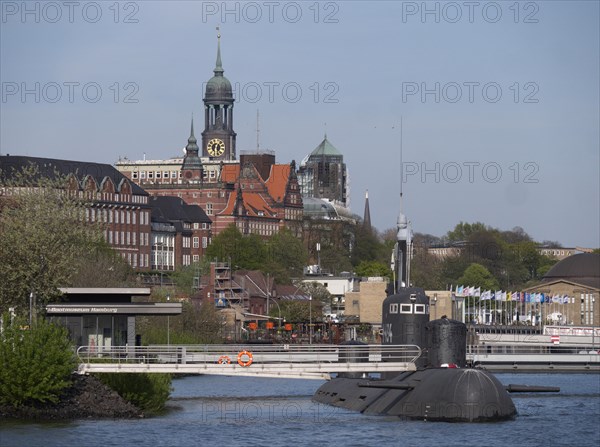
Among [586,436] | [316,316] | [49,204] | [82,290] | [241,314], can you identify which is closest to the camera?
A: [586,436]

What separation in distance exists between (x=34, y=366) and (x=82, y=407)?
3.10m

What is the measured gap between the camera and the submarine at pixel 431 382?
196 ft

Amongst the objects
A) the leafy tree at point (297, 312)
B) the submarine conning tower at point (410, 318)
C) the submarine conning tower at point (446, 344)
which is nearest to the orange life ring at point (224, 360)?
the submarine conning tower at point (410, 318)

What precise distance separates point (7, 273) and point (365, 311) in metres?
119

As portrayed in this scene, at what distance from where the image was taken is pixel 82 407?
199 ft

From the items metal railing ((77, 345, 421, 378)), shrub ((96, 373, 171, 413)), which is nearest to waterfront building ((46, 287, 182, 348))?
metal railing ((77, 345, 421, 378))

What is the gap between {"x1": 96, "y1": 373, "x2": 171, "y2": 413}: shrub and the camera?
2539 inches

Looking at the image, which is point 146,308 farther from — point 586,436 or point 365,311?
point 365,311

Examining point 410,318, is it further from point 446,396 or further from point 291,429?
point 291,429

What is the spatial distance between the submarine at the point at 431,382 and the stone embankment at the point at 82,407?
9290 mm

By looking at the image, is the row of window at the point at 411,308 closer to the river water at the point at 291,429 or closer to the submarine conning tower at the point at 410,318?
the submarine conning tower at the point at 410,318

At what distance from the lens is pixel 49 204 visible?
3216 inches

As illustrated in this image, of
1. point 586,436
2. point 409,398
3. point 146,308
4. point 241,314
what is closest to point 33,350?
point 146,308

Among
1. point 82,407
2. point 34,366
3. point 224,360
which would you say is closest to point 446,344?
point 224,360
